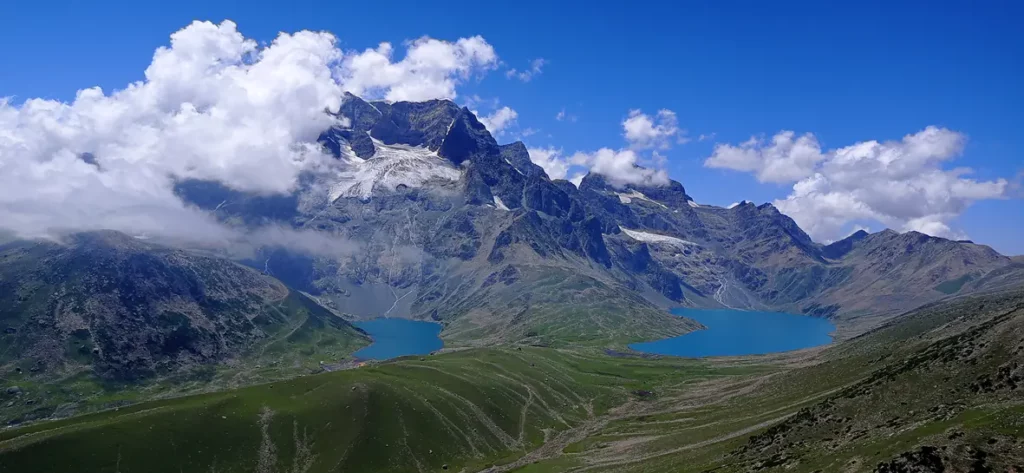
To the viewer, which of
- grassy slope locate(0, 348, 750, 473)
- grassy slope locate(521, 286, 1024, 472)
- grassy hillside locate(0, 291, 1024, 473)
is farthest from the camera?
grassy slope locate(0, 348, 750, 473)

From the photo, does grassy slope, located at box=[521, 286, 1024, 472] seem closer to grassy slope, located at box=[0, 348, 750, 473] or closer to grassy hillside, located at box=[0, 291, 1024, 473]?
grassy hillside, located at box=[0, 291, 1024, 473]

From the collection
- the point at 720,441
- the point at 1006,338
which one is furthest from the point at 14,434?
the point at 1006,338

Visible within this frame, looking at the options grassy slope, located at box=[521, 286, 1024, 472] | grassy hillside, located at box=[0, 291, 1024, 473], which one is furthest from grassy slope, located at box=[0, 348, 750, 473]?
grassy slope, located at box=[521, 286, 1024, 472]

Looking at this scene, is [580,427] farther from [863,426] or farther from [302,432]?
[863,426]

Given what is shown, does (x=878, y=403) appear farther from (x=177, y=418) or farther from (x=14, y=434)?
(x=14, y=434)

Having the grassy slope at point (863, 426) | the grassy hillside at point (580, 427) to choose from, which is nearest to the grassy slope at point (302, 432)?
the grassy hillside at point (580, 427)

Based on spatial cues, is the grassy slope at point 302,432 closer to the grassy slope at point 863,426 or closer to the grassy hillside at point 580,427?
the grassy hillside at point 580,427

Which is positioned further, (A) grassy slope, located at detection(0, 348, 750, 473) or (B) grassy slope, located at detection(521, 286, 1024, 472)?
(A) grassy slope, located at detection(0, 348, 750, 473)

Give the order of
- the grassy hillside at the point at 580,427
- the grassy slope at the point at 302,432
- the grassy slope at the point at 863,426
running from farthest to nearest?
1. the grassy slope at the point at 302,432
2. the grassy hillside at the point at 580,427
3. the grassy slope at the point at 863,426

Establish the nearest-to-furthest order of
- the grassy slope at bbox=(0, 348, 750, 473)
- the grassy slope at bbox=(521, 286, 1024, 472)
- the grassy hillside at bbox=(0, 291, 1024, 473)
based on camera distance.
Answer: the grassy slope at bbox=(521, 286, 1024, 472)
the grassy hillside at bbox=(0, 291, 1024, 473)
the grassy slope at bbox=(0, 348, 750, 473)

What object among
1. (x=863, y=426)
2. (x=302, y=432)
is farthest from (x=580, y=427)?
(x=863, y=426)

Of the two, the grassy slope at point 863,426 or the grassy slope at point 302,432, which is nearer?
the grassy slope at point 863,426
